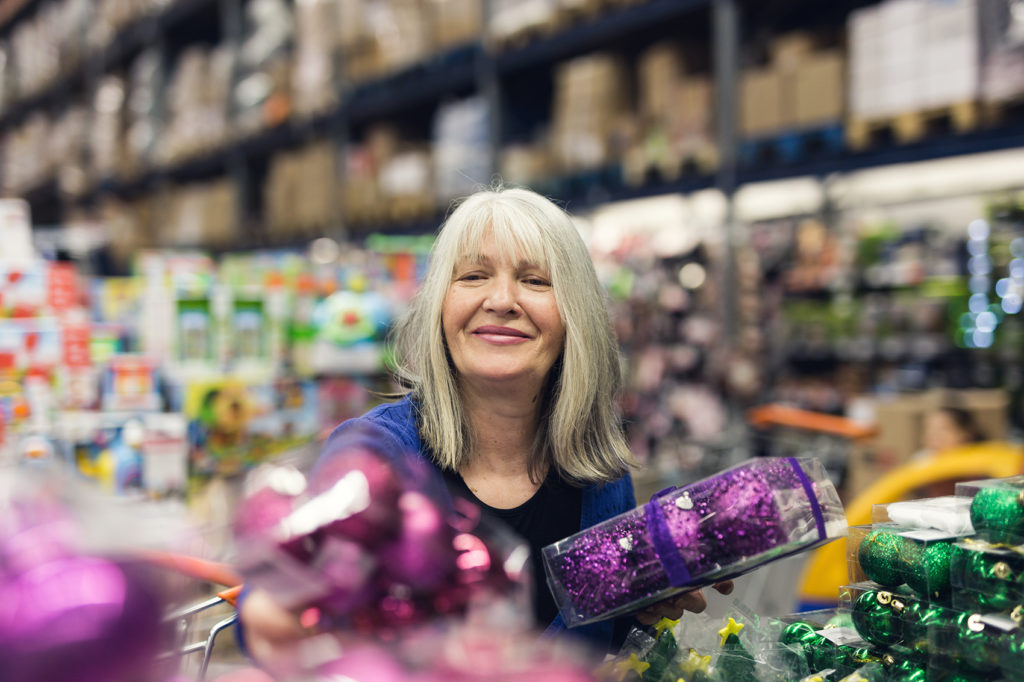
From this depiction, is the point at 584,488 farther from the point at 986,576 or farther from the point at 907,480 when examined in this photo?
the point at 907,480

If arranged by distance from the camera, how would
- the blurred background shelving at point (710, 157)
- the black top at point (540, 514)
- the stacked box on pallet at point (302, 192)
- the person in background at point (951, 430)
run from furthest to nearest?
the stacked box on pallet at point (302, 192), the blurred background shelving at point (710, 157), the person in background at point (951, 430), the black top at point (540, 514)

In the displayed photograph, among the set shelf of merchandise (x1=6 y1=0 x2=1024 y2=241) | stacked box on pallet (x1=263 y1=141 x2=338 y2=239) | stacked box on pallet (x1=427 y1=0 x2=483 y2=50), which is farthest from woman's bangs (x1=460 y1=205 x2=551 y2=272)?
stacked box on pallet (x1=263 y1=141 x2=338 y2=239)

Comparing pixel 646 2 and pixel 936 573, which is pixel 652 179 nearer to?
pixel 646 2

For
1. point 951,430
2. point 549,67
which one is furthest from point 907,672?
point 549,67

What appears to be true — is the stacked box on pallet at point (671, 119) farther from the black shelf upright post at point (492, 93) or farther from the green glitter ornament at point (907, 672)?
the green glitter ornament at point (907, 672)

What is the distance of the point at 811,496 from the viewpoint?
938mm

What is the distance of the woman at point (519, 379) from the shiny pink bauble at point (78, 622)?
0.75m

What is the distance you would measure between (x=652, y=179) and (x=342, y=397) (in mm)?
2043

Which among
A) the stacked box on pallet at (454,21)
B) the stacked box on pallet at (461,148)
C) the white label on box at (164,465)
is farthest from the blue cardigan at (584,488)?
the stacked box on pallet at (454,21)

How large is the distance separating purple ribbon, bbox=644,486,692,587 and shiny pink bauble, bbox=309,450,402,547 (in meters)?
0.40

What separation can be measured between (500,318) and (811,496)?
0.61 m

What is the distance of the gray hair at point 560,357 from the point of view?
1396 mm

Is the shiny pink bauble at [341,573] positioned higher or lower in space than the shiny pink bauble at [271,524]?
lower

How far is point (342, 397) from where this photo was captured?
10.7 ft
